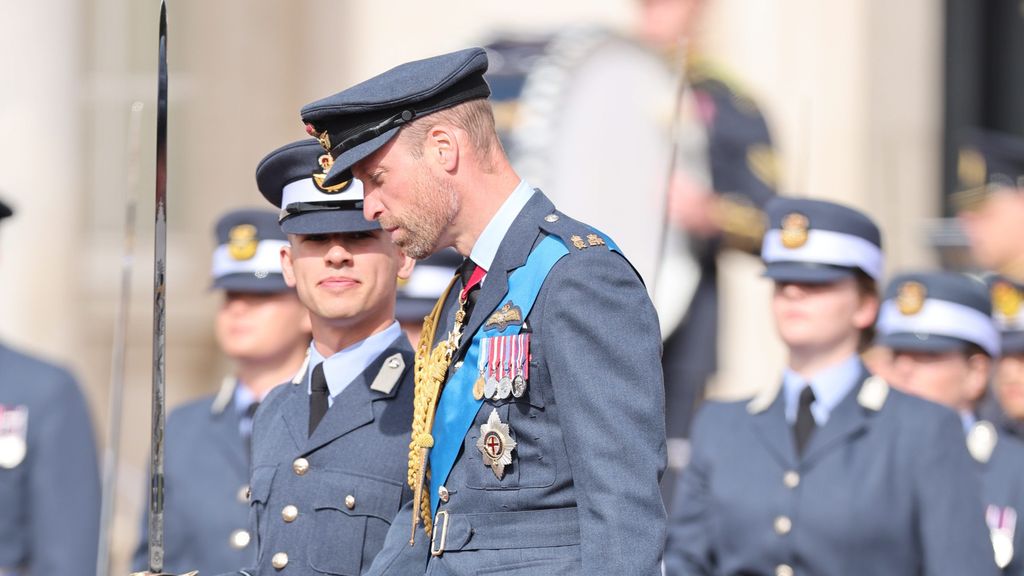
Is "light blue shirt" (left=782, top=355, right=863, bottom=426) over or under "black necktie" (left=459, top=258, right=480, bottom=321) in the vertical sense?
under

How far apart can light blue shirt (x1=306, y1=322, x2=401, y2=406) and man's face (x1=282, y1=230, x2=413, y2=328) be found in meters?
0.03

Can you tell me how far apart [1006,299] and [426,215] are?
15.0 feet

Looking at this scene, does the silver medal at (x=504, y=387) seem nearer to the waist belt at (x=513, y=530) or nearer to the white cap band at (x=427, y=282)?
the waist belt at (x=513, y=530)

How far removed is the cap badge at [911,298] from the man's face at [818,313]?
112 centimetres

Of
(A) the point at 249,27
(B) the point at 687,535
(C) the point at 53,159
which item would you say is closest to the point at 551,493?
(B) the point at 687,535

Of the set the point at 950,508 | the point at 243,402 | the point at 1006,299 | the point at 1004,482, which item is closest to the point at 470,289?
the point at 950,508

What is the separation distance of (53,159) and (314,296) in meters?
5.81

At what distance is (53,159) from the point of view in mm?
9469

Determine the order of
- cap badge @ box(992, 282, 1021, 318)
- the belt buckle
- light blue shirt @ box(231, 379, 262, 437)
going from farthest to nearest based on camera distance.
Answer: cap badge @ box(992, 282, 1021, 318)
light blue shirt @ box(231, 379, 262, 437)
the belt buckle

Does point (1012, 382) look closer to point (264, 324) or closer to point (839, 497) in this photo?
point (839, 497)

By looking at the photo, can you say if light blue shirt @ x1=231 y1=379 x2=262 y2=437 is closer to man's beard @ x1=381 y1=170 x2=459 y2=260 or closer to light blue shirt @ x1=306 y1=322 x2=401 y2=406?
light blue shirt @ x1=306 y1=322 x2=401 y2=406

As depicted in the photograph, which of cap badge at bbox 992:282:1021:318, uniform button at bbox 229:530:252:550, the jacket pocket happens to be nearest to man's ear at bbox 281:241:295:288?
the jacket pocket

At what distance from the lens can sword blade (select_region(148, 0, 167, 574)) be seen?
3732 mm

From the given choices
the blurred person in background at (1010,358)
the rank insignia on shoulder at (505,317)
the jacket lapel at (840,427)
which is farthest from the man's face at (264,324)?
the blurred person in background at (1010,358)
